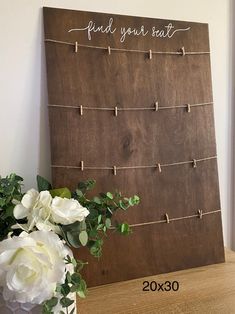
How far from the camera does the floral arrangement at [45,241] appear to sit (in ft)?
1.83

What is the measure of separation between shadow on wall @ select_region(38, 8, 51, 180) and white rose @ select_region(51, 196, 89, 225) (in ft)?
0.80

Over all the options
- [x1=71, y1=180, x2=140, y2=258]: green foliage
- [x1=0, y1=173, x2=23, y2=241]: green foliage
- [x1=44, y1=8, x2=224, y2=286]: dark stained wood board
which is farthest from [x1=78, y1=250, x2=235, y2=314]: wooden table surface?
[x1=0, y1=173, x2=23, y2=241]: green foliage

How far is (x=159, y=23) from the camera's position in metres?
0.95

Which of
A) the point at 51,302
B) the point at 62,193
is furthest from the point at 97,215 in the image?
the point at 51,302

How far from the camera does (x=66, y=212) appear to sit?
0.64 m

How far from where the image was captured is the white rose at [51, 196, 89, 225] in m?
0.63

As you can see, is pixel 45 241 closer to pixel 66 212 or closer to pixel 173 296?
pixel 66 212

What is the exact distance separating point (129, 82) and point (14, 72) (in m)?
0.29

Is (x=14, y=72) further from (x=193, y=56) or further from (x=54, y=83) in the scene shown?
(x=193, y=56)

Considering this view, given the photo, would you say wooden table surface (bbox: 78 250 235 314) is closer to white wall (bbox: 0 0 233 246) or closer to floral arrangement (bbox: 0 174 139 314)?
floral arrangement (bbox: 0 174 139 314)

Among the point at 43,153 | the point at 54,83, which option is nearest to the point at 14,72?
the point at 54,83

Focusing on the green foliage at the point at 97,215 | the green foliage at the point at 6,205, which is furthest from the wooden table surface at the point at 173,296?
the green foliage at the point at 6,205

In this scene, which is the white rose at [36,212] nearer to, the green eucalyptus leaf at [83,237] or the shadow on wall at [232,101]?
the green eucalyptus leaf at [83,237]

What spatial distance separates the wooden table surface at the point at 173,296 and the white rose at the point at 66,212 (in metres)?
0.28
